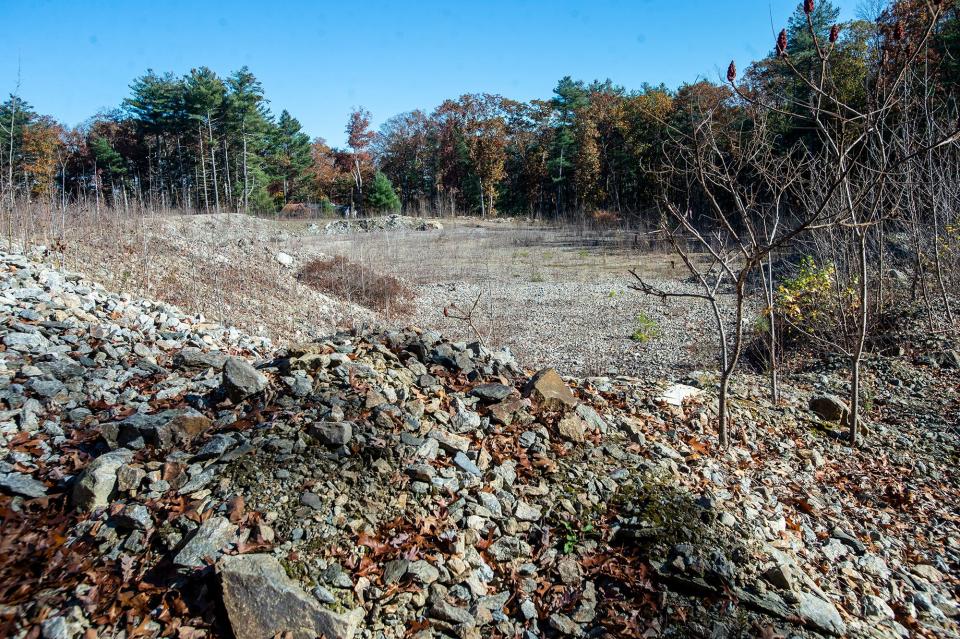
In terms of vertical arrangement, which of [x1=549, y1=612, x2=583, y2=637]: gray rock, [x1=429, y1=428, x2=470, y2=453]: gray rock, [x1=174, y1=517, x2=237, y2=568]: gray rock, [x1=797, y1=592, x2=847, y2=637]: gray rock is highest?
[x1=429, y1=428, x2=470, y2=453]: gray rock

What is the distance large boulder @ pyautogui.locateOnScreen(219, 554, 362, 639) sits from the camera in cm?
217

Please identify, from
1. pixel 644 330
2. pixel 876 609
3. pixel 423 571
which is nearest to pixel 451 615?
pixel 423 571

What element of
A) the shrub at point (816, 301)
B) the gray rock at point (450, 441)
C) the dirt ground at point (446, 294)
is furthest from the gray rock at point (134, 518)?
the shrub at point (816, 301)

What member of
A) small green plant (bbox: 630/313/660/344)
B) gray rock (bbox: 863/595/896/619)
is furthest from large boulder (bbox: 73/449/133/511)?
small green plant (bbox: 630/313/660/344)

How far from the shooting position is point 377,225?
2984 cm

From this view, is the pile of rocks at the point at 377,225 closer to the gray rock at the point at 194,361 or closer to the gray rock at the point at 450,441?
the gray rock at the point at 194,361

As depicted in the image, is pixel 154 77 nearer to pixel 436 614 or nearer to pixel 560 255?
pixel 560 255

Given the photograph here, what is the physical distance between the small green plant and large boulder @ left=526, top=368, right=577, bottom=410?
Answer: 20.5 ft

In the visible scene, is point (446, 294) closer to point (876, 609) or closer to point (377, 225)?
point (876, 609)

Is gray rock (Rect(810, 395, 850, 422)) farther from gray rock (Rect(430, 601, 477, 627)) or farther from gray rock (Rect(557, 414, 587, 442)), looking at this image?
gray rock (Rect(430, 601, 477, 627))

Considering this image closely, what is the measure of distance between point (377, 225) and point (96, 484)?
28023mm

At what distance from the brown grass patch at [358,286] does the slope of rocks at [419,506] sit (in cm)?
784

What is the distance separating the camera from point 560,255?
2245cm

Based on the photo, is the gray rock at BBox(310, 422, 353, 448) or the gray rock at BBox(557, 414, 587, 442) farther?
the gray rock at BBox(557, 414, 587, 442)
